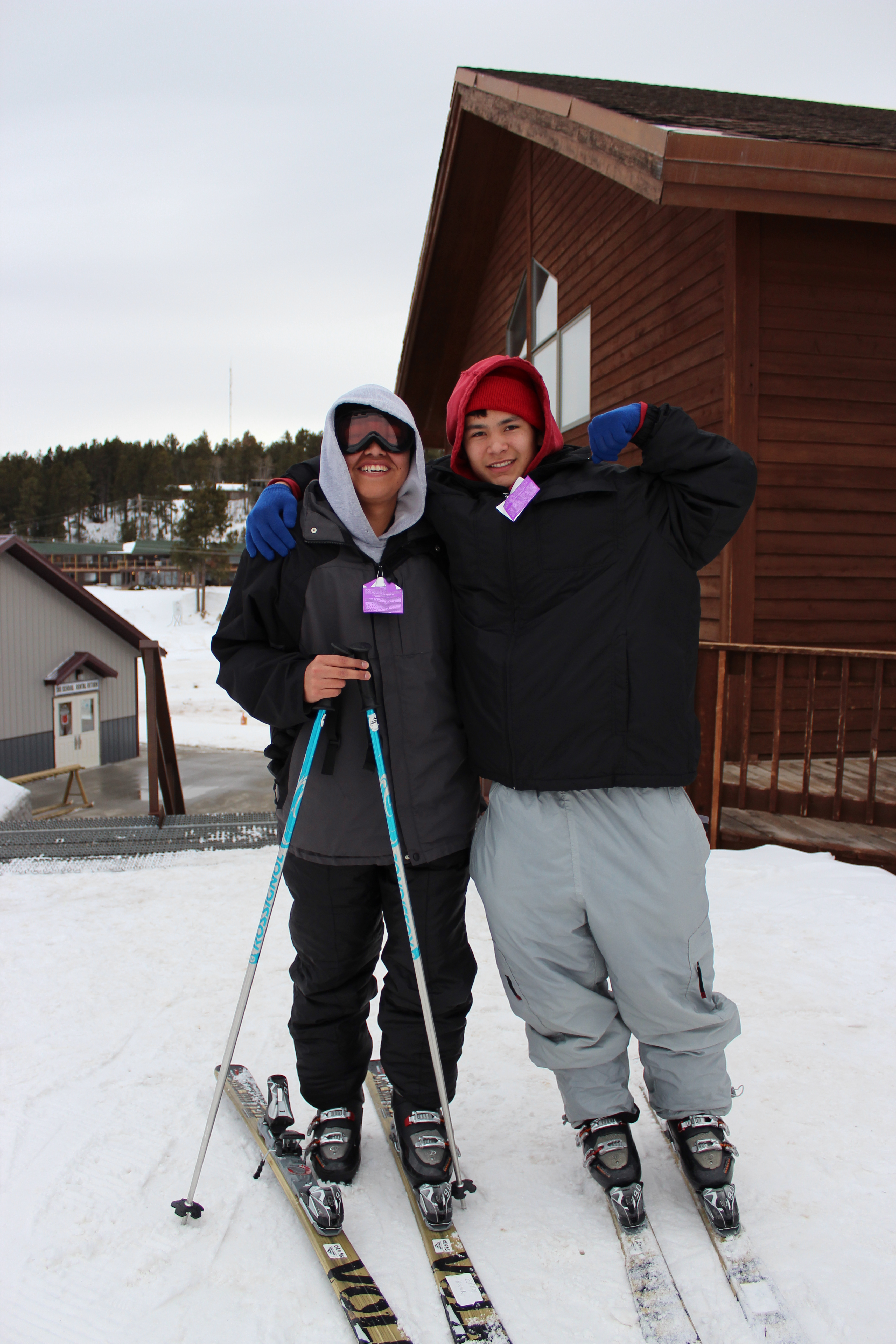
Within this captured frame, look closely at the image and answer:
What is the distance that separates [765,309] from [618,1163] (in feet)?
17.9

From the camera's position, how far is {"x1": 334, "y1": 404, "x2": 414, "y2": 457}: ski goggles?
1.91 metres

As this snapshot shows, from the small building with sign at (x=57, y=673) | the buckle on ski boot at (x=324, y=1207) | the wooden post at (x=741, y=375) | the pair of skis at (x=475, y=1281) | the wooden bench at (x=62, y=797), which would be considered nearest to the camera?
the pair of skis at (x=475, y=1281)

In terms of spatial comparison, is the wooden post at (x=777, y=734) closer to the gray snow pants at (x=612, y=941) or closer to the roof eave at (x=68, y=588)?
the gray snow pants at (x=612, y=941)

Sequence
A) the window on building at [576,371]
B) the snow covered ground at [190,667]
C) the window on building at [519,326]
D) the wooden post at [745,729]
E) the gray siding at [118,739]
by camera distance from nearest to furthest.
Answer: the wooden post at [745,729] < the window on building at [576,371] < the window on building at [519,326] < the snow covered ground at [190,667] < the gray siding at [118,739]

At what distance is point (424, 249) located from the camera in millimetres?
10281

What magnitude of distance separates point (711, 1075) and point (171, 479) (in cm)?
9742

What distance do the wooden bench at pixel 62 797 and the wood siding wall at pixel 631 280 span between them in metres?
11.3

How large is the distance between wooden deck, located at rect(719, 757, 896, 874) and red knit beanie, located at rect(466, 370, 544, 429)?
3.12 metres

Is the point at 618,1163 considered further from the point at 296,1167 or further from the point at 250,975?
the point at 250,975

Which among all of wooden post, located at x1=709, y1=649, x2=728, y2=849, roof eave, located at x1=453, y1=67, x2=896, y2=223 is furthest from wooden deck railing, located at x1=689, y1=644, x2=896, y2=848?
roof eave, located at x1=453, y1=67, x2=896, y2=223

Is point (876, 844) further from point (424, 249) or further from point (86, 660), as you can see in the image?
point (86, 660)

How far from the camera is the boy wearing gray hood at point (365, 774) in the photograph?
74.9 inches

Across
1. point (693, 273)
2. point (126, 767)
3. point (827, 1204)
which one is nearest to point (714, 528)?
point (827, 1204)

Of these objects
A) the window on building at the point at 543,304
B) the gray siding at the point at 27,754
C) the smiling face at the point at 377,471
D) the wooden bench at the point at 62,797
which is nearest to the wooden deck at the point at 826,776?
the smiling face at the point at 377,471
